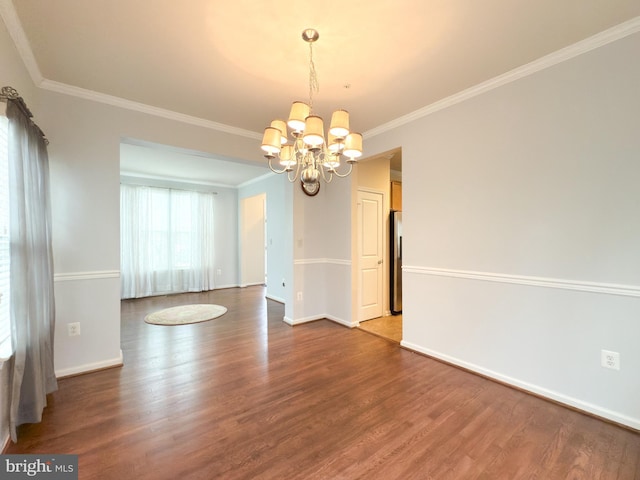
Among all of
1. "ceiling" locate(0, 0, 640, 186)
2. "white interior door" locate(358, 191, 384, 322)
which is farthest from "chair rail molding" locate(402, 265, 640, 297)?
"ceiling" locate(0, 0, 640, 186)

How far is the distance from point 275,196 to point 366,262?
254 cm

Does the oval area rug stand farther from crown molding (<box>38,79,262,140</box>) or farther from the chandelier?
the chandelier

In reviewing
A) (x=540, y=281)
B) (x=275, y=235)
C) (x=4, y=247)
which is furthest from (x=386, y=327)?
(x=4, y=247)

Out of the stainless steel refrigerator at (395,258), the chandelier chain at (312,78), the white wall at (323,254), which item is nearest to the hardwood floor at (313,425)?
the white wall at (323,254)

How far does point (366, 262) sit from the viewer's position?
4.11m

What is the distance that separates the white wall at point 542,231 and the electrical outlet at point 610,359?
0.03 m

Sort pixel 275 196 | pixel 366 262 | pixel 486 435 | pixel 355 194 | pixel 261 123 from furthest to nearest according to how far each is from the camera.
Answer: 1. pixel 275 196
2. pixel 366 262
3. pixel 355 194
4. pixel 261 123
5. pixel 486 435

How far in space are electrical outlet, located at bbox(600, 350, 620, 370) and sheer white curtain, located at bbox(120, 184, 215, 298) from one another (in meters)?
6.58

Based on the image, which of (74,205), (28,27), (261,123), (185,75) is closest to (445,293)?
(261,123)

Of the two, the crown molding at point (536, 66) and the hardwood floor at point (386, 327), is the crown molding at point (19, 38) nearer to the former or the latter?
→ the crown molding at point (536, 66)

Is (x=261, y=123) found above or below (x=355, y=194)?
above

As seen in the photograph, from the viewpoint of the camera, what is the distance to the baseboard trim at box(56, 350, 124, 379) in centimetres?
246

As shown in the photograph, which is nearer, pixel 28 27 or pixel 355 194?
pixel 28 27

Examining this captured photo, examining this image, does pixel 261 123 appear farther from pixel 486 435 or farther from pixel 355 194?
pixel 486 435
